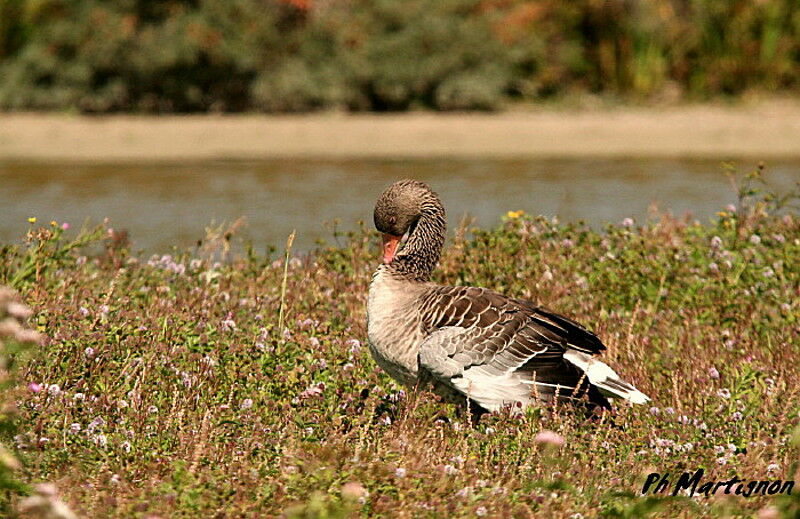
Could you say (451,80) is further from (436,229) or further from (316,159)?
(436,229)

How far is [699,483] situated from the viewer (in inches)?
201

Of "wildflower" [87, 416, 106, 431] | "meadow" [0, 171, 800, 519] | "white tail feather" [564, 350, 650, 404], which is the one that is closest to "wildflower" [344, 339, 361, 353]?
"meadow" [0, 171, 800, 519]

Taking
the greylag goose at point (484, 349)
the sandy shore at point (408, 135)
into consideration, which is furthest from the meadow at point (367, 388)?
the sandy shore at point (408, 135)

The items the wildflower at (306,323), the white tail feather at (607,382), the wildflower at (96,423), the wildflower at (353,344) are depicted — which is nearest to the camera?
the wildflower at (96,423)

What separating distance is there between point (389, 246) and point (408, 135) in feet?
42.3

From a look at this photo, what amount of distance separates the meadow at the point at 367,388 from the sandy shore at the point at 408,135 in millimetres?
9237

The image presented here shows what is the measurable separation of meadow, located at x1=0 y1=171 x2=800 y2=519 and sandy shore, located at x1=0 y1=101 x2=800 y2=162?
364 inches

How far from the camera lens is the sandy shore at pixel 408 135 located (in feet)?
61.2

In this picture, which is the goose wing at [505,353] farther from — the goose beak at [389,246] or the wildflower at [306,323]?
the wildflower at [306,323]

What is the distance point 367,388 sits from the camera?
639cm

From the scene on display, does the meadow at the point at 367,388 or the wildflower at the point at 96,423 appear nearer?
the meadow at the point at 367,388

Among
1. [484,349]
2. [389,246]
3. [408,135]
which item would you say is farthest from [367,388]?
[408,135]

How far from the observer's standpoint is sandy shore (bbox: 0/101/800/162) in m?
18.7

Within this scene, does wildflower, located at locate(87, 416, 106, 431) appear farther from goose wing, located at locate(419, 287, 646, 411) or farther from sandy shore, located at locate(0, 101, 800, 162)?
sandy shore, located at locate(0, 101, 800, 162)
